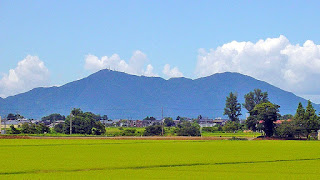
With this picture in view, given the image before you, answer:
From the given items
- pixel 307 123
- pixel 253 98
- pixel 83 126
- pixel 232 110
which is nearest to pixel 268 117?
pixel 307 123

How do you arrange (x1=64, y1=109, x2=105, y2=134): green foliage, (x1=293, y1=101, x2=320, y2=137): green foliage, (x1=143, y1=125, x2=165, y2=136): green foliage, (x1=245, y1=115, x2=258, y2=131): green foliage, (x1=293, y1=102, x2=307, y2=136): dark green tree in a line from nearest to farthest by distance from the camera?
(x1=293, y1=102, x2=307, y2=136): dark green tree < (x1=293, y1=101, x2=320, y2=137): green foliage < (x1=245, y1=115, x2=258, y2=131): green foliage < (x1=143, y1=125, x2=165, y2=136): green foliage < (x1=64, y1=109, x2=105, y2=134): green foliage

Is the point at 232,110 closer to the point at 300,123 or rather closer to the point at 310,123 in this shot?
the point at 300,123

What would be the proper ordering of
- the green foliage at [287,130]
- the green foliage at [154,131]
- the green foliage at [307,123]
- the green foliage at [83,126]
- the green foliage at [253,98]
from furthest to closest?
1. the green foliage at [253,98]
2. the green foliage at [83,126]
3. the green foliage at [154,131]
4. the green foliage at [287,130]
5. the green foliage at [307,123]

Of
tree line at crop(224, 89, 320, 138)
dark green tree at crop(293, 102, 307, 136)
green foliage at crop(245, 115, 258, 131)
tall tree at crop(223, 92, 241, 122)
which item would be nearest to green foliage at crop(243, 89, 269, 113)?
tall tree at crop(223, 92, 241, 122)

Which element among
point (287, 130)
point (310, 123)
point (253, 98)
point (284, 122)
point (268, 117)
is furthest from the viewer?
point (253, 98)

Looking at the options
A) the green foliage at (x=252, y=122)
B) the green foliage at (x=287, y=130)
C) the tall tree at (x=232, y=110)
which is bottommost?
the green foliage at (x=287, y=130)

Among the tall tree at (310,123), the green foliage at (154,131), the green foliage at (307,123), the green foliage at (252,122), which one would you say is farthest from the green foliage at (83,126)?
the tall tree at (310,123)

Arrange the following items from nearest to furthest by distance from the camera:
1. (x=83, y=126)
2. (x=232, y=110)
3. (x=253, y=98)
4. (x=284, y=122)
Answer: (x=284, y=122) < (x=83, y=126) < (x=232, y=110) < (x=253, y=98)

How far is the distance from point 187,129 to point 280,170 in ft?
258

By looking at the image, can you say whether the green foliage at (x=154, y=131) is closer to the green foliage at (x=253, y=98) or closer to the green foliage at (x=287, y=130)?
the green foliage at (x=287, y=130)

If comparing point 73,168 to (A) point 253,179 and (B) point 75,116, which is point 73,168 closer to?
(A) point 253,179

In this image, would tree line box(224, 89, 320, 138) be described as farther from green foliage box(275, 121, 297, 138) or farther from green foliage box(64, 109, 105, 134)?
green foliage box(64, 109, 105, 134)

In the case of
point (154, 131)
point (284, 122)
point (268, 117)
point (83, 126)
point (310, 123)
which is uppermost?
point (268, 117)

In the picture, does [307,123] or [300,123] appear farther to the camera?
[300,123]
